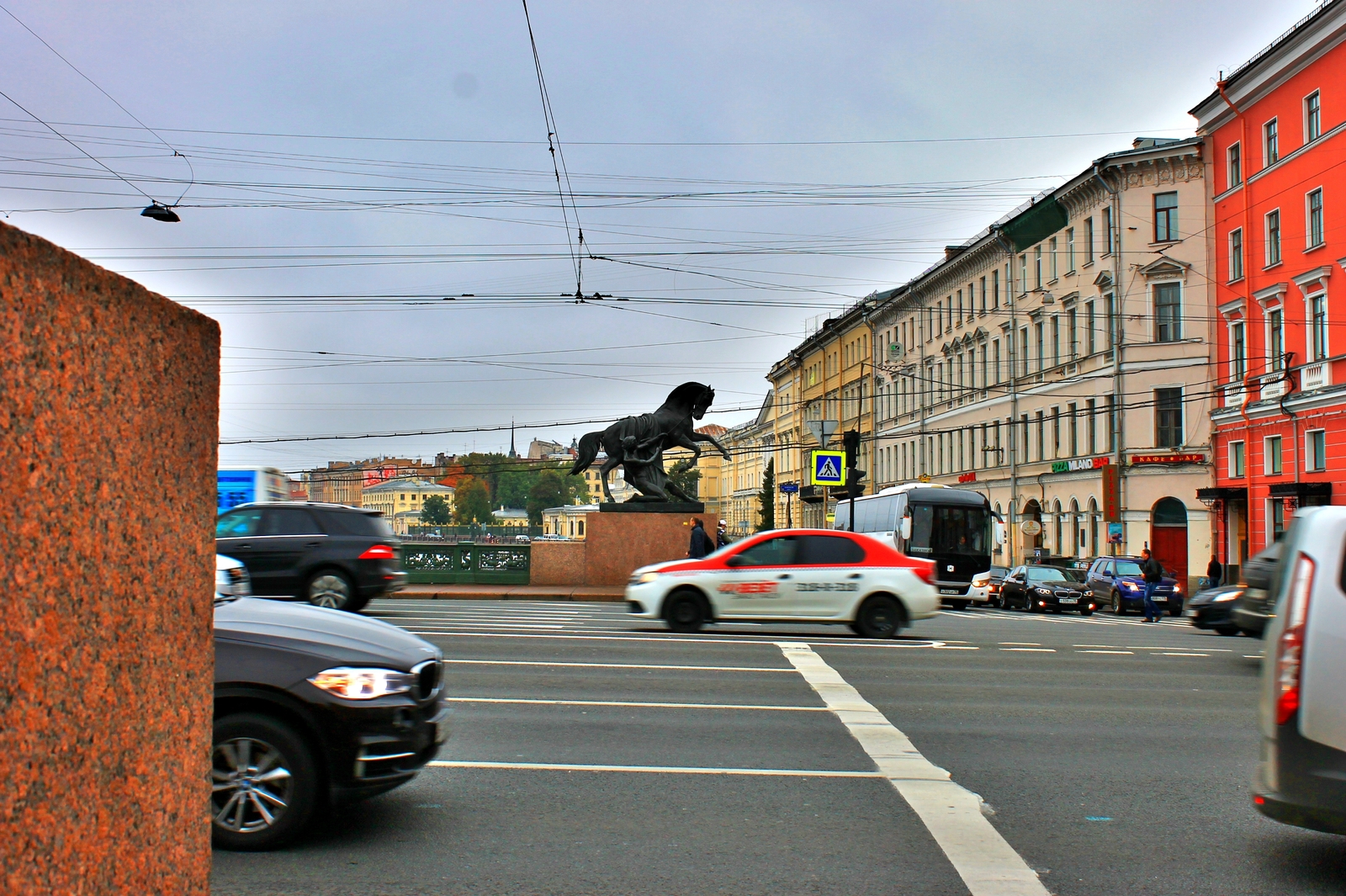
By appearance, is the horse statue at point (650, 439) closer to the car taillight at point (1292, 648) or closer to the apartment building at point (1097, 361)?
the apartment building at point (1097, 361)

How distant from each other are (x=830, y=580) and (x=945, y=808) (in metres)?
11.0

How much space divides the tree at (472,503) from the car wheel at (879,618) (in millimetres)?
113666

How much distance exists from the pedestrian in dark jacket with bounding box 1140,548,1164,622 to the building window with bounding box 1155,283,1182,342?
14.3 meters

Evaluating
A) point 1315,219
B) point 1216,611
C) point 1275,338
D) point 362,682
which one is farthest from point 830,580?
point 1275,338

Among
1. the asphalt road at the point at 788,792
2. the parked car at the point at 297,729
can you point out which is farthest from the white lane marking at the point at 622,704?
the parked car at the point at 297,729

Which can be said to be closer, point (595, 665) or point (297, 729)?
point (297, 729)

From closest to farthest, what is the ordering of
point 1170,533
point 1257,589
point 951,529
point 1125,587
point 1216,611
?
point 1257,589, point 1216,611, point 1125,587, point 951,529, point 1170,533

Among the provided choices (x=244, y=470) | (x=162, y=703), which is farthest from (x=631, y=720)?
(x=244, y=470)

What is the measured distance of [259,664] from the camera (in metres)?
5.76

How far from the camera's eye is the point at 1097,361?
2034 inches

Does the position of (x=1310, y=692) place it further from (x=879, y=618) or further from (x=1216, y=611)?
(x=1216, y=611)

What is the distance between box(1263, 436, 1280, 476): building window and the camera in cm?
4194

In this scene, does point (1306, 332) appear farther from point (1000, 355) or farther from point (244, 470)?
point (244, 470)

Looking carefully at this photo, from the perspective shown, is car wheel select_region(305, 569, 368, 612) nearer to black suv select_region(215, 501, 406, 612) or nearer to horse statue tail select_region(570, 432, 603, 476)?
black suv select_region(215, 501, 406, 612)
